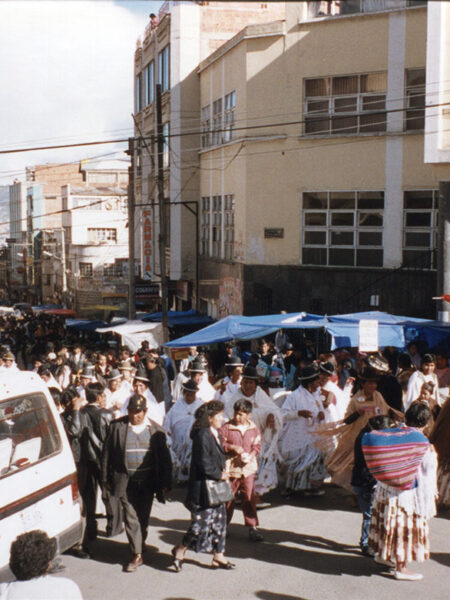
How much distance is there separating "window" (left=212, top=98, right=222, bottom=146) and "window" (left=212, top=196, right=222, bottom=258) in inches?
78.2

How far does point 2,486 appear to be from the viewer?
6406 mm

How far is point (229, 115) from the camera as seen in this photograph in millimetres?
24156

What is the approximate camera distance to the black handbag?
696 centimetres

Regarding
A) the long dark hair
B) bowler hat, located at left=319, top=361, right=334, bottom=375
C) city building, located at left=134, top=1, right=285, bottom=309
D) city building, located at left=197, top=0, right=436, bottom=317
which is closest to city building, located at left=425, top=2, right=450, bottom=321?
city building, located at left=197, top=0, right=436, bottom=317

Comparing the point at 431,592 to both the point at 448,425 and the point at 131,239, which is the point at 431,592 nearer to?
the point at 448,425

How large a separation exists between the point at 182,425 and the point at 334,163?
1251cm

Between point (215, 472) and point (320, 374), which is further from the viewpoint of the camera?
point (320, 374)

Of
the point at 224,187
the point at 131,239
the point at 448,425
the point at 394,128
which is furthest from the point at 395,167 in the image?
the point at 448,425

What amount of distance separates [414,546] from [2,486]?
143 inches

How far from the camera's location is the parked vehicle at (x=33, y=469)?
6477 mm

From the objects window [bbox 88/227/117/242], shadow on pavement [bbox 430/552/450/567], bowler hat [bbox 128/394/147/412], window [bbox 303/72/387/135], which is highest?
window [bbox 303/72/387/135]

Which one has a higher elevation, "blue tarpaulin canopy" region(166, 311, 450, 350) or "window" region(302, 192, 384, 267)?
"window" region(302, 192, 384, 267)

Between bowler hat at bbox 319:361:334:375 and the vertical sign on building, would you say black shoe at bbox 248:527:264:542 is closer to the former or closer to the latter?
bowler hat at bbox 319:361:334:375

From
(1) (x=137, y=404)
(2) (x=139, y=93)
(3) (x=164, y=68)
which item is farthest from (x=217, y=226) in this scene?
(1) (x=137, y=404)
